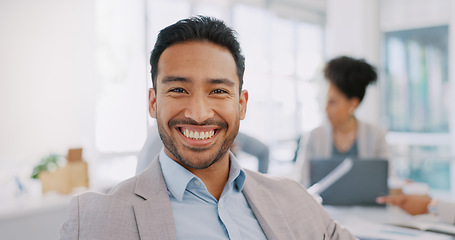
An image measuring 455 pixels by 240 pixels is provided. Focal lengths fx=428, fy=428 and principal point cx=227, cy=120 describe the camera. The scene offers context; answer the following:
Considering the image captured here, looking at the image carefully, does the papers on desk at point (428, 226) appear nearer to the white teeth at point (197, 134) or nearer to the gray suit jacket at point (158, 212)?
the gray suit jacket at point (158, 212)

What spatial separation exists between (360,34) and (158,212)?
176 inches

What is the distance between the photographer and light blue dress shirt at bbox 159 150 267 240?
1.17 m

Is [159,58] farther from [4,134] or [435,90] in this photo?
[435,90]

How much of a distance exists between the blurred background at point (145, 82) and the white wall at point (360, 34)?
0.5 inches

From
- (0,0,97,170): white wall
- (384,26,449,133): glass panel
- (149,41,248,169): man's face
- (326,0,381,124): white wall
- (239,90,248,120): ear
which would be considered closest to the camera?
(149,41,248,169): man's face

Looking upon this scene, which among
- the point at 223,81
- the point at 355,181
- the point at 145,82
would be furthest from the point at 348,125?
the point at 223,81

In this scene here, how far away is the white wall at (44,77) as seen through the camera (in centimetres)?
324

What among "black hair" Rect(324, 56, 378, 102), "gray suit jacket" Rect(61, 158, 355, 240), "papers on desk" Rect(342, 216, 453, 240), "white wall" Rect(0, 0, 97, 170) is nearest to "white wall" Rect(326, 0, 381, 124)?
"black hair" Rect(324, 56, 378, 102)

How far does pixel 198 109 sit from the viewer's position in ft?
3.81

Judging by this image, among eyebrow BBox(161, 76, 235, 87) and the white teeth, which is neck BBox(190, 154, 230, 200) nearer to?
the white teeth

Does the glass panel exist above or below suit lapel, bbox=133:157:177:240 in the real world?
above

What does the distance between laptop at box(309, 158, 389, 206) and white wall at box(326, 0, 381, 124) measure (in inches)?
129

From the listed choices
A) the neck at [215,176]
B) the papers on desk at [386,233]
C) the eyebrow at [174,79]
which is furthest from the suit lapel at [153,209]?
the papers on desk at [386,233]

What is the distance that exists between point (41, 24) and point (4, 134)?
3.07 ft
